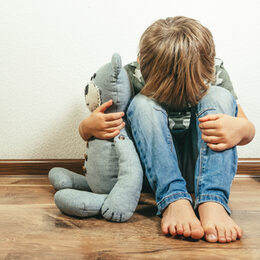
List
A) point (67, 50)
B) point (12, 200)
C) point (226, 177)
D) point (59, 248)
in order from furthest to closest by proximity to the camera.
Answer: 1. point (67, 50)
2. point (12, 200)
3. point (226, 177)
4. point (59, 248)

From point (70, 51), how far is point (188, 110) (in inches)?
22.9

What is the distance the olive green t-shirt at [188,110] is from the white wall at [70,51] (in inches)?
9.1

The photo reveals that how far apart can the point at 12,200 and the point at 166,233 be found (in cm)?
52

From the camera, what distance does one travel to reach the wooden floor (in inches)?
24.4

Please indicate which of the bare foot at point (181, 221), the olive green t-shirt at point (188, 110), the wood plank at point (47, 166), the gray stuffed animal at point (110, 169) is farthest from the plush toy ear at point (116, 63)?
the wood plank at point (47, 166)

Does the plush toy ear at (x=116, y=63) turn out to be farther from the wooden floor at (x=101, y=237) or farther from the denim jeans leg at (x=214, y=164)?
the wooden floor at (x=101, y=237)

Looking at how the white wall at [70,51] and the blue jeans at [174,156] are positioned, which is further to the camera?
the white wall at [70,51]

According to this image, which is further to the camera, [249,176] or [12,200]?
[249,176]

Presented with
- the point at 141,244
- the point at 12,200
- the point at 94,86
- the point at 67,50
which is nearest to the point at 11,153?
the point at 12,200

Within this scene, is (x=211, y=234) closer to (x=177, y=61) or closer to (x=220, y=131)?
(x=220, y=131)

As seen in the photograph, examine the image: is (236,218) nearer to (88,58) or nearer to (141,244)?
(141,244)

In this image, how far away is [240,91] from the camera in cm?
126

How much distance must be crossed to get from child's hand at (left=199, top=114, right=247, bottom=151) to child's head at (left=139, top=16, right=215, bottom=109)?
7cm

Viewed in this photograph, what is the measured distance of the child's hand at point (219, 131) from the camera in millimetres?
773
